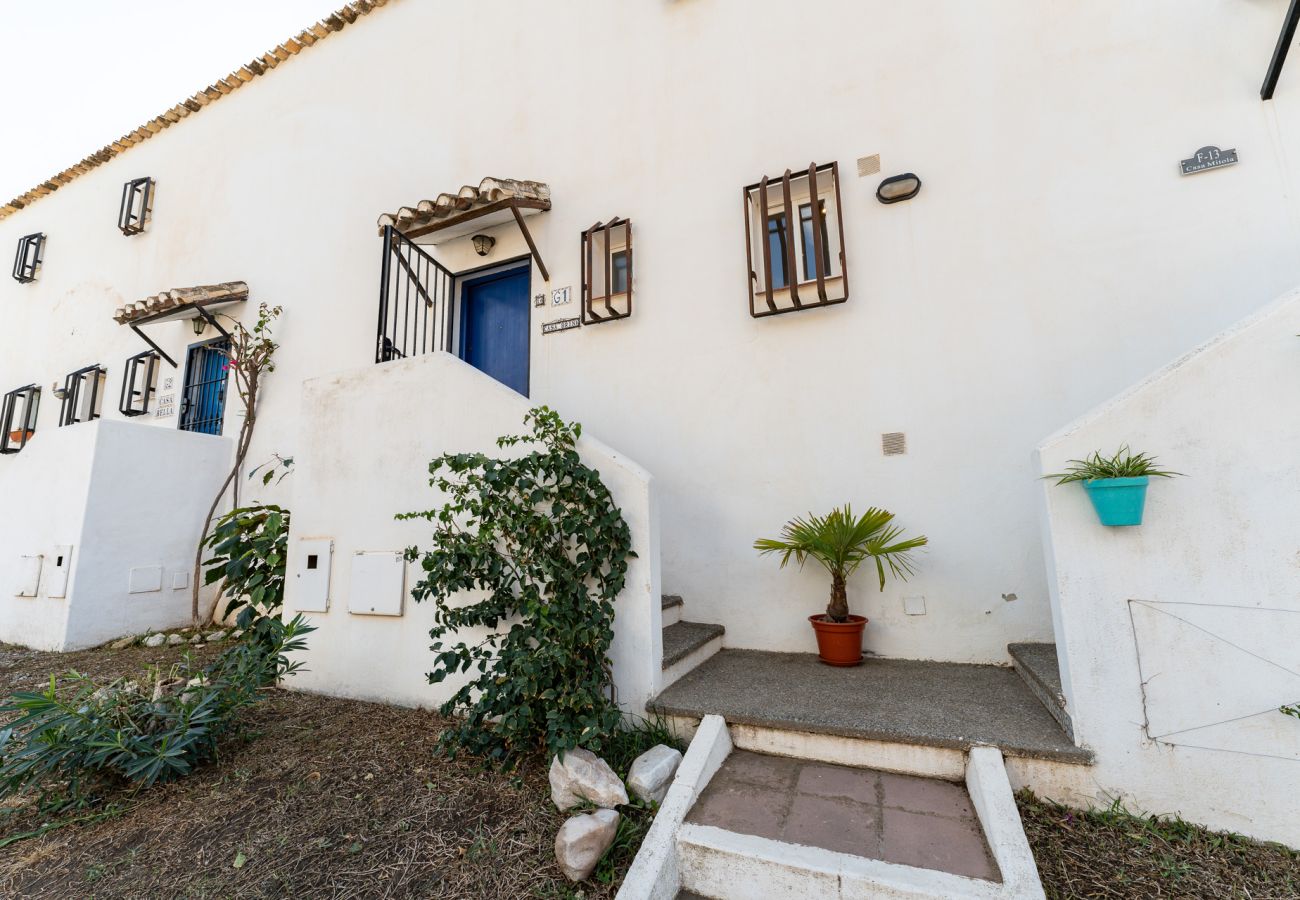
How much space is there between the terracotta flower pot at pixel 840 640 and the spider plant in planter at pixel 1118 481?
4.55 feet

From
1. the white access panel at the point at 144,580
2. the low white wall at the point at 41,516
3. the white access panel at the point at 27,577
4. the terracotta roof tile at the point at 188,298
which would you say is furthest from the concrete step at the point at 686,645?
the terracotta roof tile at the point at 188,298

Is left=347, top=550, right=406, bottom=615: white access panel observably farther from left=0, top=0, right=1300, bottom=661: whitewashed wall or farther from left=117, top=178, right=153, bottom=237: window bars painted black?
left=117, top=178, right=153, bottom=237: window bars painted black

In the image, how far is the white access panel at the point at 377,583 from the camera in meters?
3.23

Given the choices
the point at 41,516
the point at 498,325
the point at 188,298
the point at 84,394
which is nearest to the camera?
the point at 498,325

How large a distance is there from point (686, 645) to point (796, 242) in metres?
2.68

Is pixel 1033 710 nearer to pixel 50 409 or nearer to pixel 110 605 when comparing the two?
pixel 110 605

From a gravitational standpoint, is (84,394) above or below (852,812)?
above

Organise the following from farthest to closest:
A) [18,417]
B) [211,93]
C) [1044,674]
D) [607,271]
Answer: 1. [18,417]
2. [211,93]
3. [607,271]
4. [1044,674]

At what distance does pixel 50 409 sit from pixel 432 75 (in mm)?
7502

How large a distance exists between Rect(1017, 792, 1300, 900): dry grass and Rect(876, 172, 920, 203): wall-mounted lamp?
3266 mm

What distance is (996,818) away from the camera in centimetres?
165

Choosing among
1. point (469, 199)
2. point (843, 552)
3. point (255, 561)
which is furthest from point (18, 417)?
point (843, 552)

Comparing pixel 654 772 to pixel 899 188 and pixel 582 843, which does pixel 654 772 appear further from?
pixel 899 188

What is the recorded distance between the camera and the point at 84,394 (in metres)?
7.23
